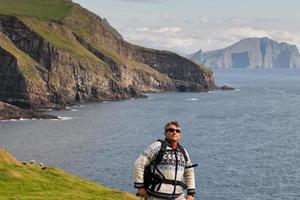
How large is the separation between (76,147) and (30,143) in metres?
10.9

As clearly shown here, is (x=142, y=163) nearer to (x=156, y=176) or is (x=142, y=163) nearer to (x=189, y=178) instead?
(x=156, y=176)

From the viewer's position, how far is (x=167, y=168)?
16.6 m

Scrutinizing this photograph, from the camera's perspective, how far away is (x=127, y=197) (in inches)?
1842

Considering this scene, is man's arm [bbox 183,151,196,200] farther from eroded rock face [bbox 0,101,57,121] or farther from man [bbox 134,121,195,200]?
eroded rock face [bbox 0,101,57,121]

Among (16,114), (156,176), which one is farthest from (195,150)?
(156,176)

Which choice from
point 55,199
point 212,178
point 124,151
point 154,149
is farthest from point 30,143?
point 154,149

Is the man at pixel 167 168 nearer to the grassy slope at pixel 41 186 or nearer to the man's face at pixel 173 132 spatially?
the man's face at pixel 173 132

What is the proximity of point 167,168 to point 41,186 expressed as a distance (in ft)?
88.6

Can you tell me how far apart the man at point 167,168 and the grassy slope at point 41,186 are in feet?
63.6

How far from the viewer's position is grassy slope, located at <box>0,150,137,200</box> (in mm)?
37844

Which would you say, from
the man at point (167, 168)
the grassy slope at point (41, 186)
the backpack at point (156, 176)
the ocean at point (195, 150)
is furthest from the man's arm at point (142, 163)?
the ocean at point (195, 150)

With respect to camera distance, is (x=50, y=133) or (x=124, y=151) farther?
(x=50, y=133)

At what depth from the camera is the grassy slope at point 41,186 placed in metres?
37.8

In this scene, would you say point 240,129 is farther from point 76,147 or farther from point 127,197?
point 127,197
